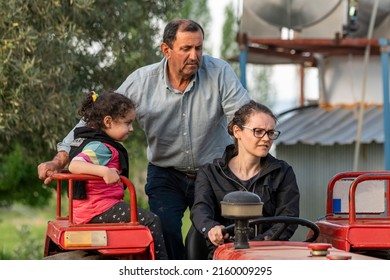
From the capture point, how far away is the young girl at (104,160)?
21.5 feet

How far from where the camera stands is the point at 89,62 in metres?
13.8

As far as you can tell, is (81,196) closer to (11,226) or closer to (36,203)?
(36,203)

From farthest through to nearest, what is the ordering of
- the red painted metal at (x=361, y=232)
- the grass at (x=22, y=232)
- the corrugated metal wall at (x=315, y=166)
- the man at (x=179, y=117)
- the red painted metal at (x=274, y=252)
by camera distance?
the corrugated metal wall at (x=315, y=166), the grass at (x=22, y=232), the man at (x=179, y=117), the red painted metal at (x=361, y=232), the red painted metal at (x=274, y=252)

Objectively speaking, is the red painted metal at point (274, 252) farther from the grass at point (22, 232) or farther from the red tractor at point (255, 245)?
the grass at point (22, 232)

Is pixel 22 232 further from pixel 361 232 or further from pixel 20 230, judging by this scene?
pixel 361 232

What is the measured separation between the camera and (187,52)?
7234 mm

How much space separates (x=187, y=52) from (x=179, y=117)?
18.5 inches

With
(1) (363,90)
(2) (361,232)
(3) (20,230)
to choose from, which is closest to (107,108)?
(2) (361,232)

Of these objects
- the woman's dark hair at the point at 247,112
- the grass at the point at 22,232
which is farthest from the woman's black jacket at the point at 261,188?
the grass at the point at 22,232

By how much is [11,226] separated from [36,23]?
10.7 metres

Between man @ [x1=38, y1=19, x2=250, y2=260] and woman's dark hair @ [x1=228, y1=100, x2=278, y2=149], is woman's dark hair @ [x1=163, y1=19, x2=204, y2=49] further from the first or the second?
woman's dark hair @ [x1=228, y1=100, x2=278, y2=149]

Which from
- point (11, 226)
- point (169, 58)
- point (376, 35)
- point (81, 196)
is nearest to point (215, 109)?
point (169, 58)

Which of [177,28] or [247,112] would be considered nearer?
[247,112]

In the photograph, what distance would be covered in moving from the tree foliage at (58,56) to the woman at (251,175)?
5.39 metres
